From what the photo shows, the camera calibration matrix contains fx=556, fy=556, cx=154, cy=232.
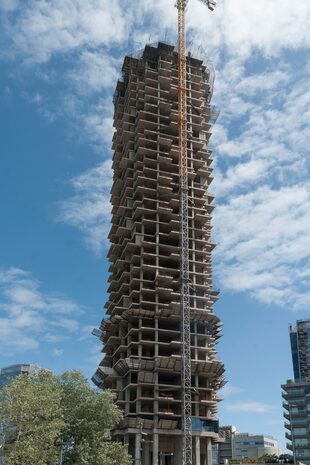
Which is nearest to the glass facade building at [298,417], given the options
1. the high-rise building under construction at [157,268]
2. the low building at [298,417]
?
the low building at [298,417]

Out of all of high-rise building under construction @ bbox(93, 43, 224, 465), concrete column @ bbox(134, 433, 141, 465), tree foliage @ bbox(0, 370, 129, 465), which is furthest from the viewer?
high-rise building under construction @ bbox(93, 43, 224, 465)

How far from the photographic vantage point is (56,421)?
221ft

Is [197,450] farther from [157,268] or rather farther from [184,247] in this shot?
[184,247]

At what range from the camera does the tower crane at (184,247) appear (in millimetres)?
104681

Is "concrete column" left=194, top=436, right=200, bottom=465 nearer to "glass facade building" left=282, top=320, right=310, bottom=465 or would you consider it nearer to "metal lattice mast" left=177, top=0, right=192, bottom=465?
"metal lattice mast" left=177, top=0, right=192, bottom=465

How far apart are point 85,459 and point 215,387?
168ft

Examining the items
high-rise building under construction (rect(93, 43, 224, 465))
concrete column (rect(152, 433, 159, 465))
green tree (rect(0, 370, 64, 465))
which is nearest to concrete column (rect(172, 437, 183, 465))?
high-rise building under construction (rect(93, 43, 224, 465))

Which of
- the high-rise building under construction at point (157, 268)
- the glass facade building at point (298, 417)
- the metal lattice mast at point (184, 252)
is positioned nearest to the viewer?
the metal lattice mast at point (184, 252)

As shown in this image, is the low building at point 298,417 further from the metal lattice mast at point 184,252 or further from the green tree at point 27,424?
the green tree at point 27,424

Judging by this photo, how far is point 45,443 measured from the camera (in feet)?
212

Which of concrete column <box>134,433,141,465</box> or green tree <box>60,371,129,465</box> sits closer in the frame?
green tree <box>60,371,129,465</box>

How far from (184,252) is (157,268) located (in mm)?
6830

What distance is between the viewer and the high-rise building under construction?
10794cm

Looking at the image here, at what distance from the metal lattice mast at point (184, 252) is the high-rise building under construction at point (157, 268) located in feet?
6.88
